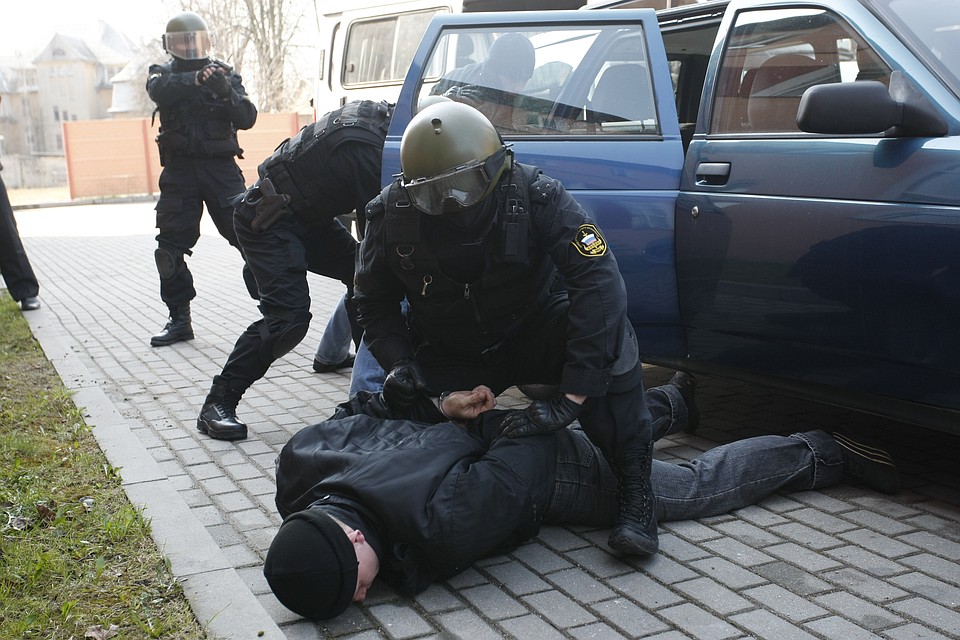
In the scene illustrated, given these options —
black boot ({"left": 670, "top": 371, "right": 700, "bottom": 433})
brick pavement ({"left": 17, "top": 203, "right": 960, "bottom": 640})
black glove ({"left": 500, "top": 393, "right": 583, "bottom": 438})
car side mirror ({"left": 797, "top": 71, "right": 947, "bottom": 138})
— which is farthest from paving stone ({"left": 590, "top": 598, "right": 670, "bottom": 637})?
car side mirror ({"left": 797, "top": 71, "right": 947, "bottom": 138})

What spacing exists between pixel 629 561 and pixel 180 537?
148cm

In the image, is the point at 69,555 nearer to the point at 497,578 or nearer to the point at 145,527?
the point at 145,527

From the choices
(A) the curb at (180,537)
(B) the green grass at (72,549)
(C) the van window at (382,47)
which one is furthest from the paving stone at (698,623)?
(C) the van window at (382,47)

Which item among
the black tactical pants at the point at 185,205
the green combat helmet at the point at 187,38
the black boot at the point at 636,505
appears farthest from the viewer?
the black tactical pants at the point at 185,205

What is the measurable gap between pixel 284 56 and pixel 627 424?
40.7 metres

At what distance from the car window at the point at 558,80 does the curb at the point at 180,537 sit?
202 cm

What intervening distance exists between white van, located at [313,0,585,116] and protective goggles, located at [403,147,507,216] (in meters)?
7.73

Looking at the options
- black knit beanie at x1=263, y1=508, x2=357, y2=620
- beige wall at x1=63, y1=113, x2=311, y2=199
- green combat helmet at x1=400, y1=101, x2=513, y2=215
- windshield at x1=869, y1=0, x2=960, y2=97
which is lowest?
beige wall at x1=63, y1=113, x2=311, y2=199

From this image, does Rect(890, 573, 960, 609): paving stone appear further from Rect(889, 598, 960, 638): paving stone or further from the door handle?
the door handle

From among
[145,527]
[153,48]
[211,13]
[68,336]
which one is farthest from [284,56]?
[145,527]

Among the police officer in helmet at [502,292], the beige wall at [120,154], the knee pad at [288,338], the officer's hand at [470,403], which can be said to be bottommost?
the beige wall at [120,154]

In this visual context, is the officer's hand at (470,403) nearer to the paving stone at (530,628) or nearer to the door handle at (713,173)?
the paving stone at (530,628)

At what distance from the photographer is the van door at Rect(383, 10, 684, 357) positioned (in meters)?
4.04

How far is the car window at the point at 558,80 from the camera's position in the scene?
4.23 metres
